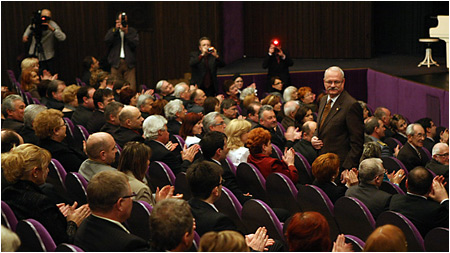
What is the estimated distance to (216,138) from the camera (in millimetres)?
4195

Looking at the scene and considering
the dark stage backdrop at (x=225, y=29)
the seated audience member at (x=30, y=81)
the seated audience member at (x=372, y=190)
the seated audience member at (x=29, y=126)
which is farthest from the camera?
the dark stage backdrop at (x=225, y=29)

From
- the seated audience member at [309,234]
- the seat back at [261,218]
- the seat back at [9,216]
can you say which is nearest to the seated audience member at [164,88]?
the seat back at [261,218]

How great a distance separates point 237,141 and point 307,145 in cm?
69

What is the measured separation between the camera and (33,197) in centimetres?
320

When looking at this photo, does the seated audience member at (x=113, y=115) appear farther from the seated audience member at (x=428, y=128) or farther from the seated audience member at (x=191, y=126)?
the seated audience member at (x=428, y=128)

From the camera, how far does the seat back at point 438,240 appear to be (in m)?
3.13

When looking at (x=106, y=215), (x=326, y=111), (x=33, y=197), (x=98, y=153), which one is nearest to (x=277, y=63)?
(x=326, y=111)

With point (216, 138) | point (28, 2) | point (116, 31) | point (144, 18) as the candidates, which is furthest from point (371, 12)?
point (216, 138)

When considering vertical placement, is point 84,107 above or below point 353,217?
above

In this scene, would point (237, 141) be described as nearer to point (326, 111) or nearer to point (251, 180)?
point (251, 180)

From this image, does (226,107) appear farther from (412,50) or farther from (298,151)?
(412,50)

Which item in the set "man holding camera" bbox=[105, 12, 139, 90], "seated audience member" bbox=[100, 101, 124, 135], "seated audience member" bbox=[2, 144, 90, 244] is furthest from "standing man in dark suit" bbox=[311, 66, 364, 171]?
"man holding camera" bbox=[105, 12, 139, 90]

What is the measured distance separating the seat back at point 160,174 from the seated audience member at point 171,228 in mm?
1753

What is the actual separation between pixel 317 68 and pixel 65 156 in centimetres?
745
